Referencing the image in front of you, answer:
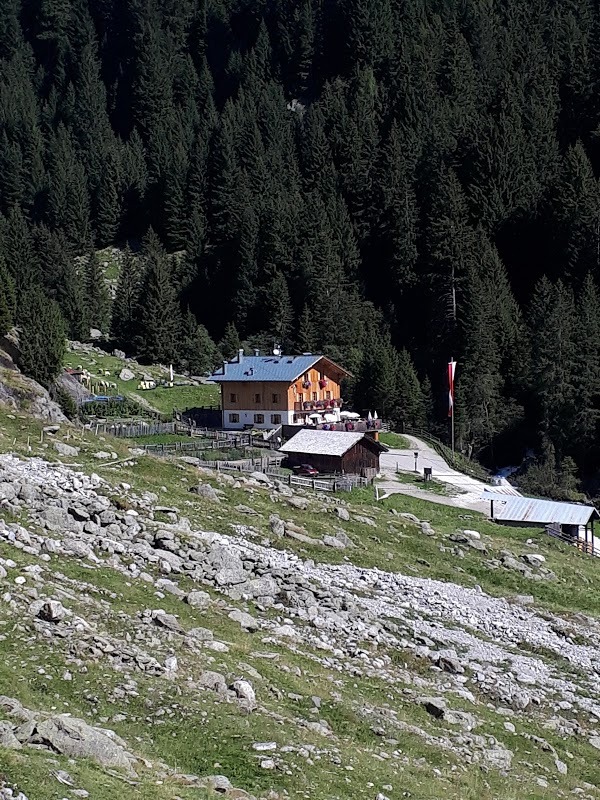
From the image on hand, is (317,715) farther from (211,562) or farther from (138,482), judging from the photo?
(138,482)

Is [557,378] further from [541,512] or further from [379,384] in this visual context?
[541,512]

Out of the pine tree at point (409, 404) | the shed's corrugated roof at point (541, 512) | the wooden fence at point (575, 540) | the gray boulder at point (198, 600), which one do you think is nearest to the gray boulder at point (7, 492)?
the gray boulder at point (198, 600)

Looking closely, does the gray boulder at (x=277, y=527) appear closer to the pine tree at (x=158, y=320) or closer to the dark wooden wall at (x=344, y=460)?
the dark wooden wall at (x=344, y=460)

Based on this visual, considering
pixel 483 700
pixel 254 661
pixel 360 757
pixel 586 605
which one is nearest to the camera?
pixel 360 757

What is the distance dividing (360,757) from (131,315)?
96587mm

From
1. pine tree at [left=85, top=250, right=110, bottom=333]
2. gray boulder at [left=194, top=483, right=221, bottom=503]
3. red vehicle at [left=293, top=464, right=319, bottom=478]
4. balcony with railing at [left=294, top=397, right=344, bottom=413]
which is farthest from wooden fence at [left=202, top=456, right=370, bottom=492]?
pine tree at [left=85, top=250, right=110, bottom=333]

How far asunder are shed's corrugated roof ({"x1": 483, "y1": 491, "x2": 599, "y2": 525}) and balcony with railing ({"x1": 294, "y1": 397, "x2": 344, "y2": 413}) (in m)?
30.5

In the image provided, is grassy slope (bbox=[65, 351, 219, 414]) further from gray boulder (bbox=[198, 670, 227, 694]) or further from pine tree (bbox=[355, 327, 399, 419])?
gray boulder (bbox=[198, 670, 227, 694])

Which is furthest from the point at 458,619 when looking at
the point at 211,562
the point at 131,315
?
the point at 131,315

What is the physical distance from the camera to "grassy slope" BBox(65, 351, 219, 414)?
9050 centimetres

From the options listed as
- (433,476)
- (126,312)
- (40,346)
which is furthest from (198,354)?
(433,476)

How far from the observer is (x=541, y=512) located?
5338 cm

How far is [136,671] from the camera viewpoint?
18516 millimetres

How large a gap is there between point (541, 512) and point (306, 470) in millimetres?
16597
